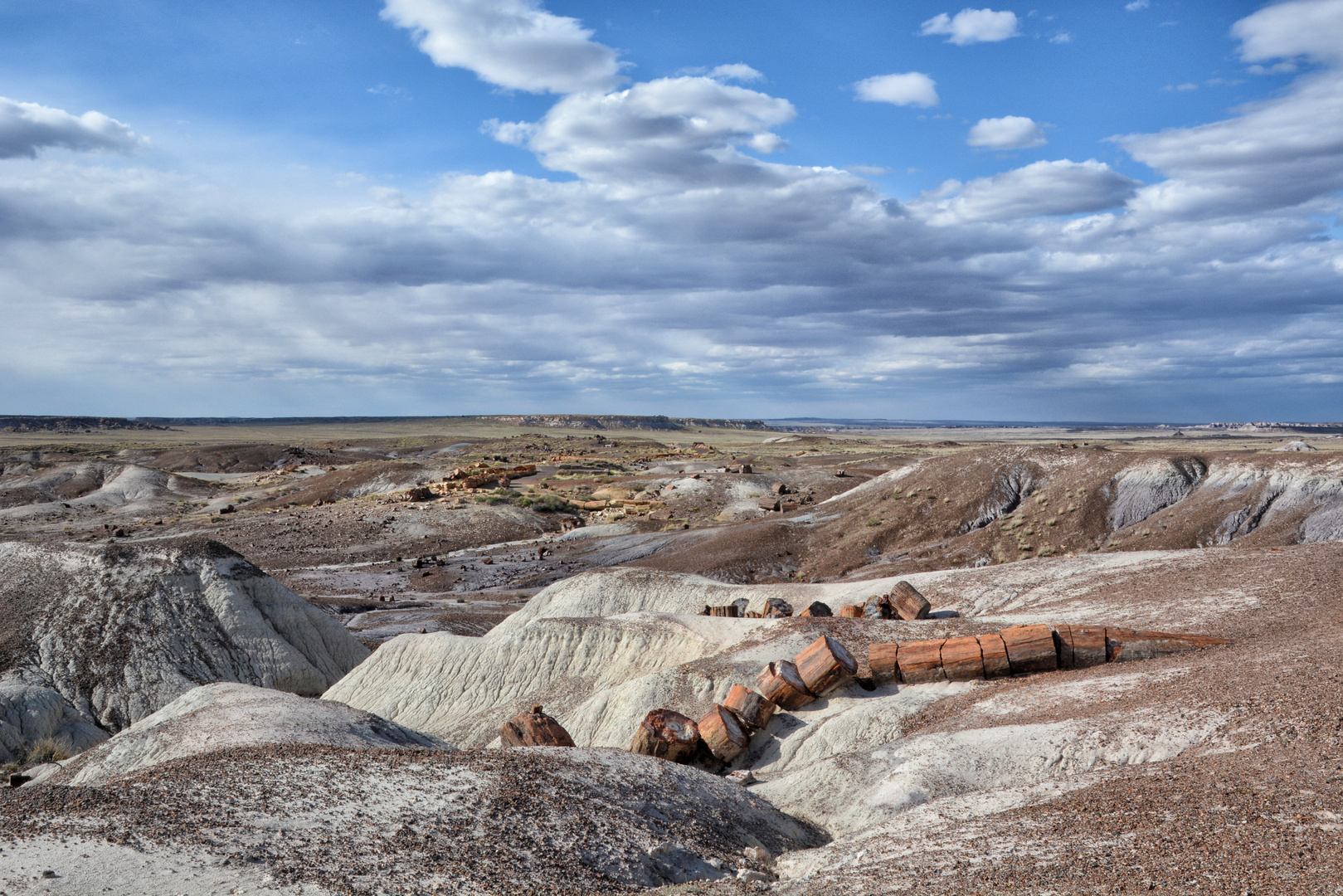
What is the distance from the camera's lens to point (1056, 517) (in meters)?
34.9

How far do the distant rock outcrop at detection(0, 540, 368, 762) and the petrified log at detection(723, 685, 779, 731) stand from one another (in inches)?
558

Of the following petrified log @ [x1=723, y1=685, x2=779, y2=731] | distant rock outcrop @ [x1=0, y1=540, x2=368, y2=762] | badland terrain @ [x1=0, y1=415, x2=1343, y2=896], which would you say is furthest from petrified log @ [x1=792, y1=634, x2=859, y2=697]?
distant rock outcrop @ [x1=0, y1=540, x2=368, y2=762]

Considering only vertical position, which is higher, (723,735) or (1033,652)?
(1033,652)

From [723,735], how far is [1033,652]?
4731 millimetres

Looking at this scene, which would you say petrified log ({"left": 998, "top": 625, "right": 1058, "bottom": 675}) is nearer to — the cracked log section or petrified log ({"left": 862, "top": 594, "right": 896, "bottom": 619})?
the cracked log section

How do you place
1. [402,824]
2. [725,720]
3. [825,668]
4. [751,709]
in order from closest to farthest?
1. [402,824]
2. [725,720]
3. [751,709]
4. [825,668]

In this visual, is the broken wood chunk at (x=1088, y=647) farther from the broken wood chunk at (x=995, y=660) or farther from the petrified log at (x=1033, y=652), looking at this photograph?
the broken wood chunk at (x=995, y=660)

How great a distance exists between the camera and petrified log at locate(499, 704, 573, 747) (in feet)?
38.3

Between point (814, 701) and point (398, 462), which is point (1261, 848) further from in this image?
point (398, 462)

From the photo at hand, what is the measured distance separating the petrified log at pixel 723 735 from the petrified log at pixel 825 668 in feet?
4.66

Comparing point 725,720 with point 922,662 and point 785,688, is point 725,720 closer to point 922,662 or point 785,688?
point 785,688

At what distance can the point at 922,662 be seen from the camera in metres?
12.5

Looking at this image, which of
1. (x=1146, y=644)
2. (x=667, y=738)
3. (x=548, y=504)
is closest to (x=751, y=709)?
(x=667, y=738)

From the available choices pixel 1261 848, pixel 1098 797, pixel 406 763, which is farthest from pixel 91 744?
pixel 1261 848
